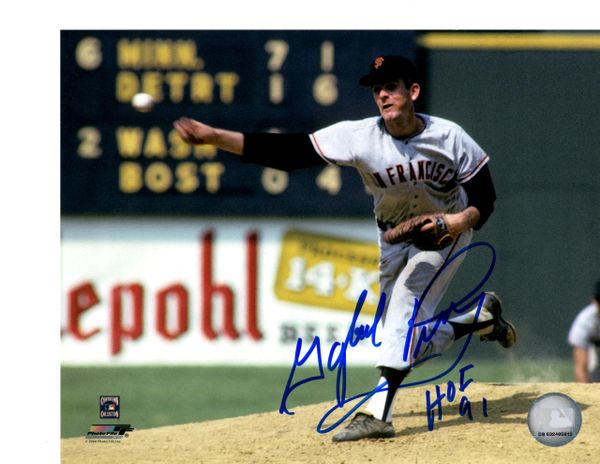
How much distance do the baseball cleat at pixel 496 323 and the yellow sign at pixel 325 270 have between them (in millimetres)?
696

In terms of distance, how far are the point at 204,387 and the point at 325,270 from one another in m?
1.08

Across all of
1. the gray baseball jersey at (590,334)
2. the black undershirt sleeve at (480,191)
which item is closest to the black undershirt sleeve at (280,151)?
the black undershirt sleeve at (480,191)

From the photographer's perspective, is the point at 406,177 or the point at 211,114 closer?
the point at 406,177

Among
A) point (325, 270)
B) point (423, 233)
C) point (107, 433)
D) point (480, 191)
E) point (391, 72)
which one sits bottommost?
point (107, 433)

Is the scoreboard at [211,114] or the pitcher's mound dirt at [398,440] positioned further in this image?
the scoreboard at [211,114]

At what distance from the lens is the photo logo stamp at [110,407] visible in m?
6.70

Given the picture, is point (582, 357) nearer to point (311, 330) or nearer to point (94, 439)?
point (311, 330)

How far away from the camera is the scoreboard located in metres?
7.38

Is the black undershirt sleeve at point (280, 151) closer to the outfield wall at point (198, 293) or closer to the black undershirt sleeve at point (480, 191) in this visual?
the black undershirt sleeve at point (480, 191)

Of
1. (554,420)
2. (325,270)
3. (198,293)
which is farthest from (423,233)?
(198,293)

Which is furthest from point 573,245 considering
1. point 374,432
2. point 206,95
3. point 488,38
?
point 206,95

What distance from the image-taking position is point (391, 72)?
19.9 ft
